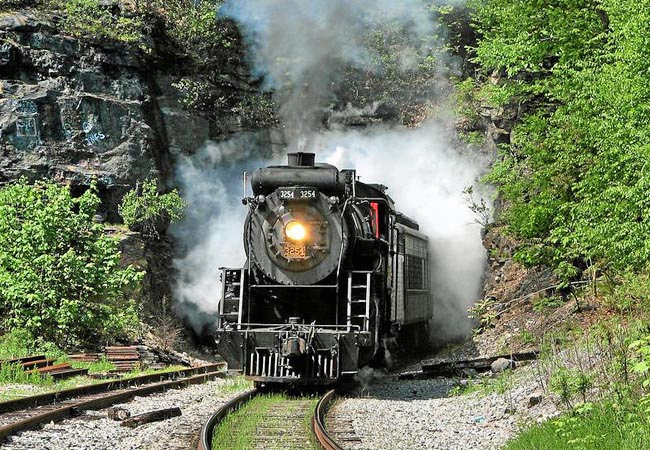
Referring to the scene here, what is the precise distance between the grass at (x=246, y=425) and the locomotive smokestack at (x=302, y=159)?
147 inches

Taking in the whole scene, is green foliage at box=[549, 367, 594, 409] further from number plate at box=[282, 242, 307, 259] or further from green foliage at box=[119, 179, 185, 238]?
green foliage at box=[119, 179, 185, 238]

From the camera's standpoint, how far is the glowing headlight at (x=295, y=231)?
1253cm

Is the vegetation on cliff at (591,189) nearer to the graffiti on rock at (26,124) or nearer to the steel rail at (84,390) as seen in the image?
the steel rail at (84,390)

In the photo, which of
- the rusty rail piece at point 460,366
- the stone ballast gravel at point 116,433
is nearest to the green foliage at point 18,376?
the stone ballast gravel at point 116,433

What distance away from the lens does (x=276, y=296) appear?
42.9 feet

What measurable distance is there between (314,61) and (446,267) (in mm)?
7419

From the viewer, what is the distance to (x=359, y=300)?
12.5 meters

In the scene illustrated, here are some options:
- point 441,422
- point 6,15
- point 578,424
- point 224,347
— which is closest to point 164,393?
point 224,347

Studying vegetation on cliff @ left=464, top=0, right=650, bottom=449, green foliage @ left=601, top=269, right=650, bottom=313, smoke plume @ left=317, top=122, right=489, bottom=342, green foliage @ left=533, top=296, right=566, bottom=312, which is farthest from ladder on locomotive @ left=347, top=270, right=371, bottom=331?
smoke plume @ left=317, top=122, right=489, bottom=342

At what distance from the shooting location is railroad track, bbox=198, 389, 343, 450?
790 cm

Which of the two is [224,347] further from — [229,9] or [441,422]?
[229,9]

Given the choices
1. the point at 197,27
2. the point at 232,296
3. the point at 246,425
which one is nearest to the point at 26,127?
the point at 197,27

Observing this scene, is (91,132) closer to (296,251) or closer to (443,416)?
(296,251)

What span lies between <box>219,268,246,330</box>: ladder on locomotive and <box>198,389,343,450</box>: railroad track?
1436mm
